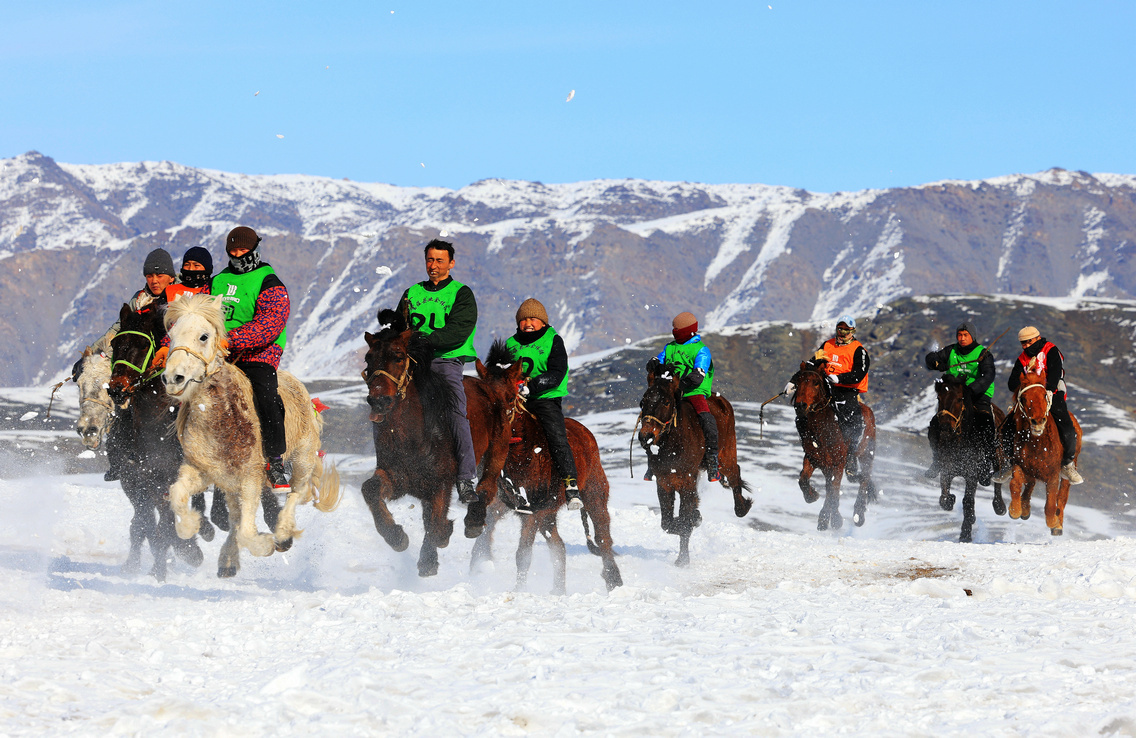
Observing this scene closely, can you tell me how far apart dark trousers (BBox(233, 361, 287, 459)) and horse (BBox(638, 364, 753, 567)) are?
4350 millimetres

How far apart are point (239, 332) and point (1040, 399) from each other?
1033 centimetres

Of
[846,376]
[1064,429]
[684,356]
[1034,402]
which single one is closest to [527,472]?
[684,356]

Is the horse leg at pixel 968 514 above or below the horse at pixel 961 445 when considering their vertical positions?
below

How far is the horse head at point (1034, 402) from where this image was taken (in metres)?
13.5

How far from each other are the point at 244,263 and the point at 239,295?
1.05 feet

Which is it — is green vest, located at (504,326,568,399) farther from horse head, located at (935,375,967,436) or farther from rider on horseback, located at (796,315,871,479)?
horse head, located at (935,375,967,436)

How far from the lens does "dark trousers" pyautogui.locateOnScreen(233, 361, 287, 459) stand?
852 cm

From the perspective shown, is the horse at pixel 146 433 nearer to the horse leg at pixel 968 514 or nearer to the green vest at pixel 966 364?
the horse leg at pixel 968 514

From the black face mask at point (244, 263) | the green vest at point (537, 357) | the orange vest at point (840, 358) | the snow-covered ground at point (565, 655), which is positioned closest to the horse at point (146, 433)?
the snow-covered ground at point (565, 655)

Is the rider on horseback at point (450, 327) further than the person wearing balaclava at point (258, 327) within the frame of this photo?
Yes

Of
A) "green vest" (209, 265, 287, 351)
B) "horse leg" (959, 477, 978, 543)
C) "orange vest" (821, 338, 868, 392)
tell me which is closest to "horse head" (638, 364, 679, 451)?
"orange vest" (821, 338, 868, 392)

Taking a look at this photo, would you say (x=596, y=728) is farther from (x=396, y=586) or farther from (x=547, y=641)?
(x=396, y=586)

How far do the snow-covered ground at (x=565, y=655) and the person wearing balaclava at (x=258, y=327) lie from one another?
1334 mm

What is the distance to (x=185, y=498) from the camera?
7.92m
